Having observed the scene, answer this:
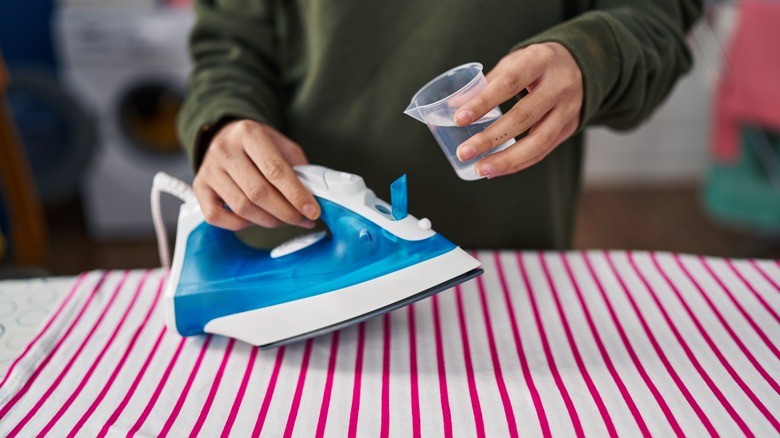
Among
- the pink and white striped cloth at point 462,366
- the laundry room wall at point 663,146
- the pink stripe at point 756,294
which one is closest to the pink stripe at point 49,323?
the pink and white striped cloth at point 462,366

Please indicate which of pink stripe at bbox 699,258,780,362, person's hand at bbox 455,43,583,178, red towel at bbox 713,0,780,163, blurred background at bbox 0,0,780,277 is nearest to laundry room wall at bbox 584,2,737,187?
blurred background at bbox 0,0,780,277

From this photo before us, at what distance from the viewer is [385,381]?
Result: 28.5 inches

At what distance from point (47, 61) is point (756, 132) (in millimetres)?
2898

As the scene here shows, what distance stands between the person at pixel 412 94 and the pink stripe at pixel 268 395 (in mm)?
161

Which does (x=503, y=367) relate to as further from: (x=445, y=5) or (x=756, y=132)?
(x=756, y=132)

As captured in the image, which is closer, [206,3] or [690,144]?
[206,3]

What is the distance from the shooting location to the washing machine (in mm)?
2486

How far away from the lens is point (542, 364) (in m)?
0.74

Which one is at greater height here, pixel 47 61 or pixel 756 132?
pixel 756 132

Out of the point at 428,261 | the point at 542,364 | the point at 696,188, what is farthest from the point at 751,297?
the point at 696,188

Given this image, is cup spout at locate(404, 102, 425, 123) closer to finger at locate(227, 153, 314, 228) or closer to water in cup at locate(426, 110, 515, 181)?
water in cup at locate(426, 110, 515, 181)

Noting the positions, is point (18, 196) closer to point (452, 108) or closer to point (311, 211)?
point (311, 211)

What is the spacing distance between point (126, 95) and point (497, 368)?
228 centimetres

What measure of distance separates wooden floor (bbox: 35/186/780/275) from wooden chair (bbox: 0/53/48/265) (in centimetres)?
41
